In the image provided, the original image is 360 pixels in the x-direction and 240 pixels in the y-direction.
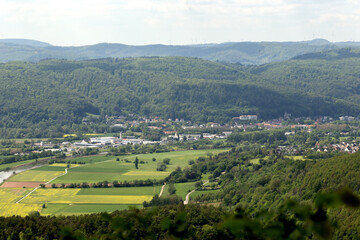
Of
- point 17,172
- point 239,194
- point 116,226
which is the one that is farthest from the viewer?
point 17,172

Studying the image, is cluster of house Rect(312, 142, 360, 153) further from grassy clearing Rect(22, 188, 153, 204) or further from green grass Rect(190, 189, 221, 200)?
grassy clearing Rect(22, 188, 153, 204)

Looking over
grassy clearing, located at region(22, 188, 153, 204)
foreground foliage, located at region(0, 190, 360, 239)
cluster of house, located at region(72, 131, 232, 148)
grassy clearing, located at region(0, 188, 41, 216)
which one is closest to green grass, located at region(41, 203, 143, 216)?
grassy clearing, located at region(22, 188, 153, 204)

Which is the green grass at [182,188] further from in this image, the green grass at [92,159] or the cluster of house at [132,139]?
the cluster of house at [132,139]

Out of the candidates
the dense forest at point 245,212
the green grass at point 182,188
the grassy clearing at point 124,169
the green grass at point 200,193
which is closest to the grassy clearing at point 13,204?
the dense forest at point 245,212

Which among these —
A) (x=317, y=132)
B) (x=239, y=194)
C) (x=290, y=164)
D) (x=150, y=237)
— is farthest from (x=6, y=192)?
(x=317, y=132)

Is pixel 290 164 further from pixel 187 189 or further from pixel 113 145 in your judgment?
pixel 113 145
